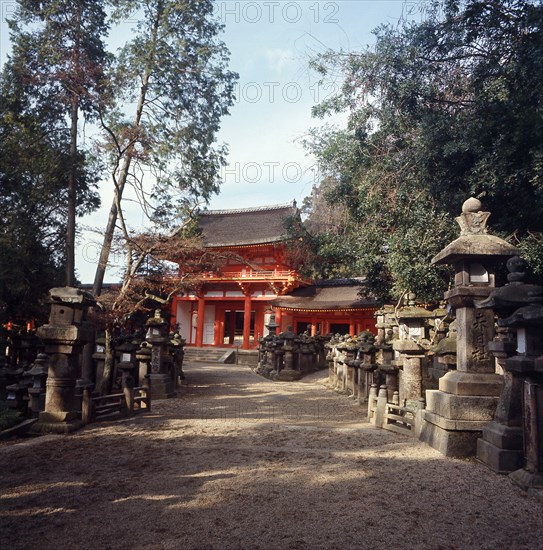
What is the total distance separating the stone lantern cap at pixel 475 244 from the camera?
629 centimetres

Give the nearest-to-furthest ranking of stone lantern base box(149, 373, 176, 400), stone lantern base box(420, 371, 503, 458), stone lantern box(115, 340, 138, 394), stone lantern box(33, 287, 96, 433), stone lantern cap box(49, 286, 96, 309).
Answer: stone lantern base box(420, 371, 503, 458) < stone lantern box(33, 287, 96, 433) < stone lantern cap box(49, 286, 96, 309) < stone lantern box(115, 340, 138, 394) < stone lantern base box(149, 373, 176, 400)

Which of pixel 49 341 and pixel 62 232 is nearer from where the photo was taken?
pixel 49 341

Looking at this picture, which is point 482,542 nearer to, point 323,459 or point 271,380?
point 323,459

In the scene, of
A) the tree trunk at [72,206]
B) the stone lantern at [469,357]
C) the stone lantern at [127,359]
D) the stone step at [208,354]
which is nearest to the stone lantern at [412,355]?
the stone lantern at [469,357]

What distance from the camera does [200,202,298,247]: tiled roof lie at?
29594 mm

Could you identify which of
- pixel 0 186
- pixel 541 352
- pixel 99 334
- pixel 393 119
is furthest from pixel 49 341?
pixel 393 119

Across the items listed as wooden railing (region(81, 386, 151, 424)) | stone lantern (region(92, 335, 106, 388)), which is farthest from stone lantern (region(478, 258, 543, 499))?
stone lantern (region(92, 335, 106, 388))

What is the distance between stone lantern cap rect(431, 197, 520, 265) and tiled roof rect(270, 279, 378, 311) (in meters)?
16.9

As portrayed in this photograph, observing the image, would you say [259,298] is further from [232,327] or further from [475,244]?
[475,244]

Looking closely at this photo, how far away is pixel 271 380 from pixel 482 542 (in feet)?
49.0

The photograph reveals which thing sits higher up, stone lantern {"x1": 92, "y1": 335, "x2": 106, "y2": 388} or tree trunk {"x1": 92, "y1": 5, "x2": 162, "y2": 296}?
tree trunk {"x1": 92, "y1": 5, "x2": 162, "y2": 296}

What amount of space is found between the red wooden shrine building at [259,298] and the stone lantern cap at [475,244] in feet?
57.0

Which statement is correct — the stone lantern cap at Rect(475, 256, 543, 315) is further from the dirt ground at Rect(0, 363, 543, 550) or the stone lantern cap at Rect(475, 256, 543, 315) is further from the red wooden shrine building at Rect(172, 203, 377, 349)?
the red wooden shrine building at Rect(172, 203, 377, 349)

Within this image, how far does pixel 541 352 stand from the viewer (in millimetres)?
4848
